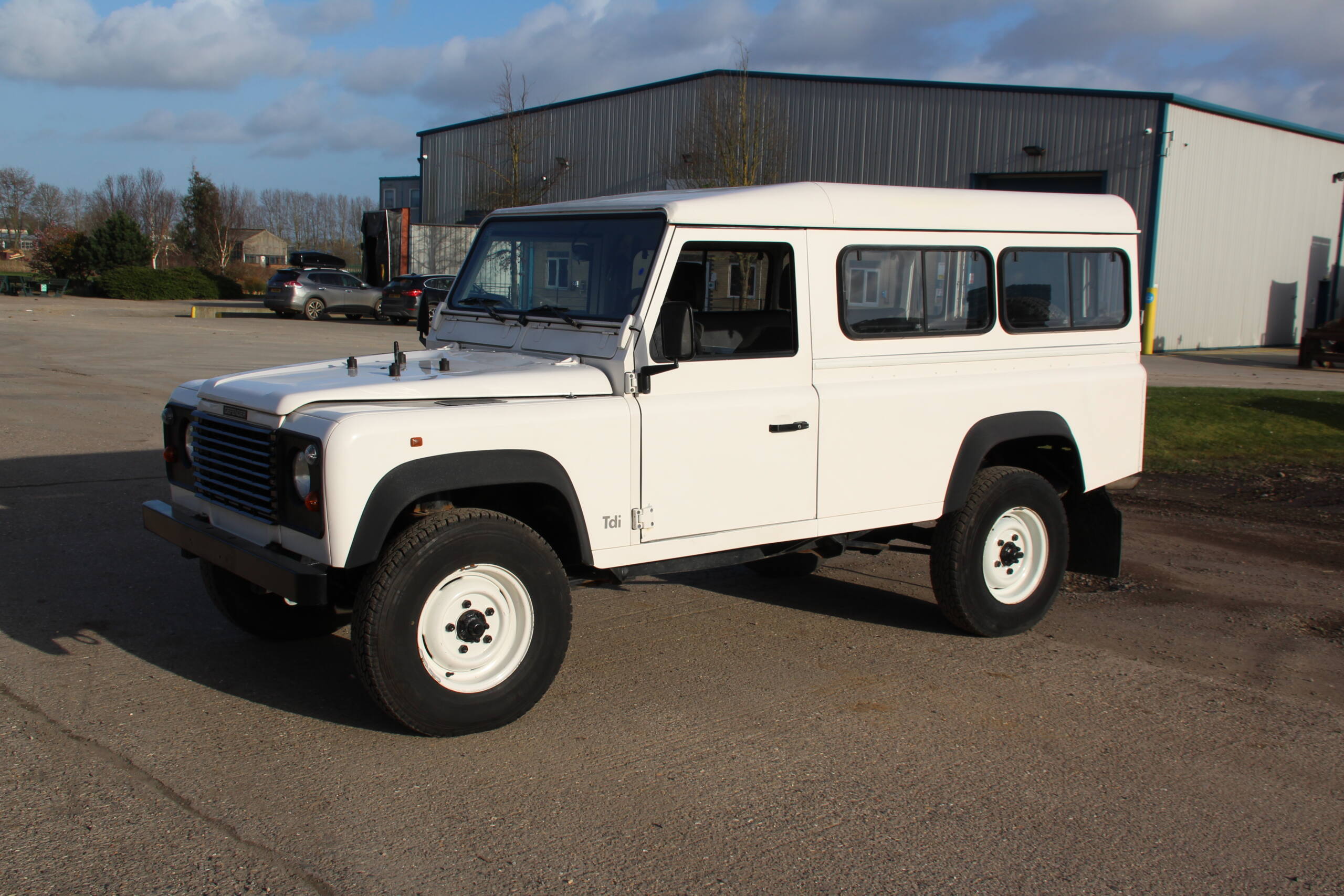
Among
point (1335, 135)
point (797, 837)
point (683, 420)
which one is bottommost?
point (797, 837)

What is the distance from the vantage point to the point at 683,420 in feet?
15.4

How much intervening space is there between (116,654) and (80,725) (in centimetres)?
87

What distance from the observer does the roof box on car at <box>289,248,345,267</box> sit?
149 ft

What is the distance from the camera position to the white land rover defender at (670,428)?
4156 millimetres

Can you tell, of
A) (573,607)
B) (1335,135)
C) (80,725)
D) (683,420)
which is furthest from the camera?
(1335,135)

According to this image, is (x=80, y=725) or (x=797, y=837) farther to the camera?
(x=80, y=725)

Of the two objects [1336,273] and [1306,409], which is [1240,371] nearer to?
[1306,409]

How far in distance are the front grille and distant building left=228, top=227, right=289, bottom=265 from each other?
81.2 m

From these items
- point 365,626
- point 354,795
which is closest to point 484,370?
point 365,626

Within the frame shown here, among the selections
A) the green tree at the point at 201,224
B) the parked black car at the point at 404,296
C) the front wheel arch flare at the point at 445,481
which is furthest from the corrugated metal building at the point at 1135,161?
the green tree at the point at 201,224

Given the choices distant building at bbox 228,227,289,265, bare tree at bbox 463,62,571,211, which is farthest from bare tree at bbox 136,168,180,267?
bare tree at bbox 463,62,571,211

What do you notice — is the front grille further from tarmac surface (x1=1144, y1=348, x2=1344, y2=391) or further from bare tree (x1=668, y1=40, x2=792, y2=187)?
bare tree (x1=668, y1=40, x2=792, y2=187)

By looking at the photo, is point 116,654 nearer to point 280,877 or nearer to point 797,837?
point 280,877

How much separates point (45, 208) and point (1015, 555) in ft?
292
